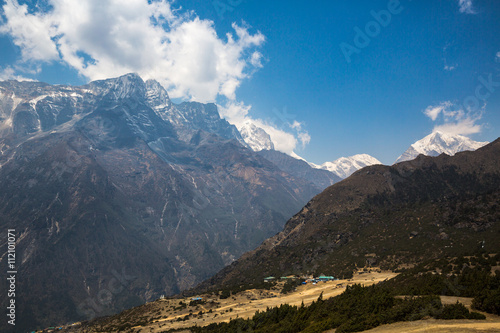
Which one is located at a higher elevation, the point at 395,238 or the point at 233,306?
the point at 395,238

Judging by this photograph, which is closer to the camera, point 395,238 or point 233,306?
point 233,306

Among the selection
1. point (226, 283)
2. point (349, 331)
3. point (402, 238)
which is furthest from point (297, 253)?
point (349, 331)

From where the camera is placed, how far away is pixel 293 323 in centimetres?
4138

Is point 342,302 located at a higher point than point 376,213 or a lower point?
lower

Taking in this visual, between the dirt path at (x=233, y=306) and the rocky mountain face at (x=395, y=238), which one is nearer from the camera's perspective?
the dirt path at (x=233, y=306)

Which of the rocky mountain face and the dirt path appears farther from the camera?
the rocky mountain face

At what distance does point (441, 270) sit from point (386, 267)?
64.4 meters

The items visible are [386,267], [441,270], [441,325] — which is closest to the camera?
[441,325]

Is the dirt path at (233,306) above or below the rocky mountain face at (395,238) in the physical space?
below

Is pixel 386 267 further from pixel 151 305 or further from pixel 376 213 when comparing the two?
pixel 151 305

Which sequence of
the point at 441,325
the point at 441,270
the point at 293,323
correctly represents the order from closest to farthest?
1. the point at 441,325
2. the point at 293,323
3. the point at 441,270

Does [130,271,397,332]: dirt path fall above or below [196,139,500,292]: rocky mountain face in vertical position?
below

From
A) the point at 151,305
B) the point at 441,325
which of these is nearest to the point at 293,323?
the point at 441,325

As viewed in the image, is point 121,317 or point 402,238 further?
point 402,238
